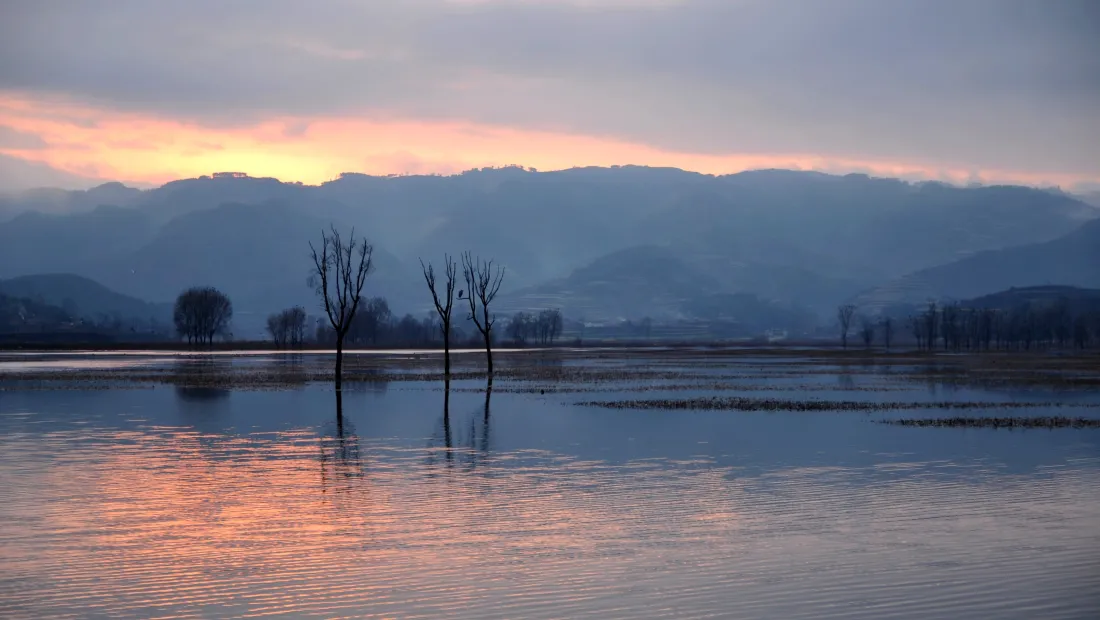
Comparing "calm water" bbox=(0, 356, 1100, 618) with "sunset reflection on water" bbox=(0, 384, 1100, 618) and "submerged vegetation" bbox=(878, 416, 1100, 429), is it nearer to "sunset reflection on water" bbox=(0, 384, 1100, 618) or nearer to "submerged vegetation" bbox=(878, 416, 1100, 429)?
"sunset reflection on water" bbox=(0, 384, 1100, 618)

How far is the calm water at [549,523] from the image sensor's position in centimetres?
1727

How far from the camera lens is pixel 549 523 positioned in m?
23.3

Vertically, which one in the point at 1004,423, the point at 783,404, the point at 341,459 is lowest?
the point at 1004,423

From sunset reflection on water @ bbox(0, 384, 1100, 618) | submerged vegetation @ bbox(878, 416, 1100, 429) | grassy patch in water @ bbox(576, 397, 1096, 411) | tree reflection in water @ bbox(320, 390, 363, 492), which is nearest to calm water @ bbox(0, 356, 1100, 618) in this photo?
sunset reflection on water @ bbox(0, 384, 1100, 618)

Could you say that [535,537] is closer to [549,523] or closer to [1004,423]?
[549,523]

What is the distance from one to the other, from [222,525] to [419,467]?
10007 mm

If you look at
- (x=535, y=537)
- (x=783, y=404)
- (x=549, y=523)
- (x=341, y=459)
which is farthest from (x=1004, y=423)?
(x=535, y=537)

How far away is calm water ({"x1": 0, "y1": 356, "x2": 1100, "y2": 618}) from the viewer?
17.3 m

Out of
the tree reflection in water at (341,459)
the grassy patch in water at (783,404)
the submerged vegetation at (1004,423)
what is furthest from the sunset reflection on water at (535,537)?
the grassy patch in water at (783,404)

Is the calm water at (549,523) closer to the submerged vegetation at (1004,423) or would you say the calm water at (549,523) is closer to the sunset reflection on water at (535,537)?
the sunset reflection on water at (535,537)

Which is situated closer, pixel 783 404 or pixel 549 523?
pixel 549 523

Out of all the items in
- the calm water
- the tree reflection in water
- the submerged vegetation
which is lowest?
the submerged vegetation

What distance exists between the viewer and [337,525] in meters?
23.0

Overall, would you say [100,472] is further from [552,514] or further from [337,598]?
[337,598]
